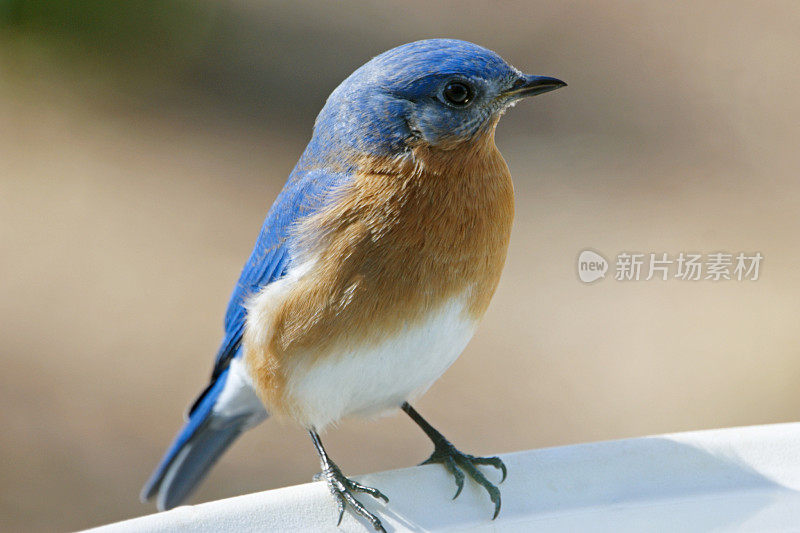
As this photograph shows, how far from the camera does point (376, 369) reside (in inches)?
97.8

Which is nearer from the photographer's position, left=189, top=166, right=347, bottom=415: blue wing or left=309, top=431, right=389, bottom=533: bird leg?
left=309, top=431, right=389, bottom=533: bird leg

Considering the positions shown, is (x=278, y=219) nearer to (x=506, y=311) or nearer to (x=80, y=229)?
(x=506, y=311)

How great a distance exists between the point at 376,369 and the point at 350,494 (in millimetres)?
327

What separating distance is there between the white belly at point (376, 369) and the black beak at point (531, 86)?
1.81ft

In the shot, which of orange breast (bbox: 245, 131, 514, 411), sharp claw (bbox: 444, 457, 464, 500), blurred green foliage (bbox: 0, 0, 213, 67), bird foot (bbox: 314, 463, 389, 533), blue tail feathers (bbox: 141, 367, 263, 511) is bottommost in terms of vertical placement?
blue tail feathers (bbox: 141, 367, 263, 511)

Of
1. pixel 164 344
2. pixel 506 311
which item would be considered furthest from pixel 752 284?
pixel 164 344

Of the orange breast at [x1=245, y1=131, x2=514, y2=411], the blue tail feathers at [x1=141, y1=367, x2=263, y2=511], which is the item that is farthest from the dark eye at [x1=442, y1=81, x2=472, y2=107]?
the blue tail feathers at [x1=141, y1=367, x2=263, y2=511]

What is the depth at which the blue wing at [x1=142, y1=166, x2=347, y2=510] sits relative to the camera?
8.49 ft

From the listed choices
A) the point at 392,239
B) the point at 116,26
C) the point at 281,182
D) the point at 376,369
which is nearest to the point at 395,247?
the point at 392,239

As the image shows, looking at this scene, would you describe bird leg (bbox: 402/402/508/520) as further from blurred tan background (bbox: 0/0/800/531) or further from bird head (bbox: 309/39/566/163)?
blurred tan background (bbox: 0/0/800/531)

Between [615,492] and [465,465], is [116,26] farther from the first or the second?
[615,492]

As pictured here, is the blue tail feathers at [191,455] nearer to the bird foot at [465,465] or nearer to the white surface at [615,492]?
the bird foot at [465,465]

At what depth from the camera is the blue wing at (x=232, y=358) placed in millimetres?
2588

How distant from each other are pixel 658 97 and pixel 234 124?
362 centimetres
